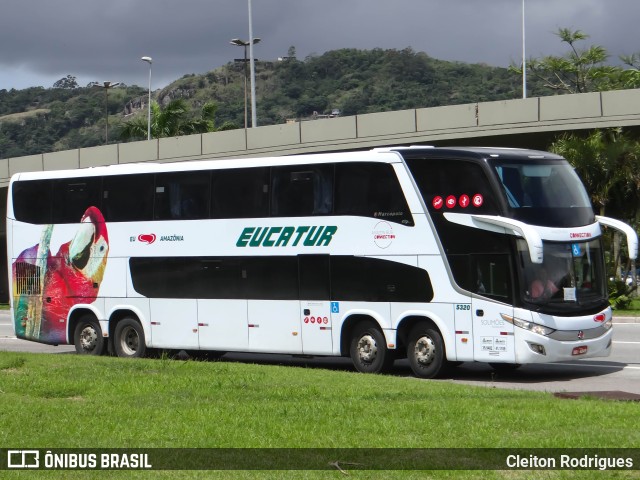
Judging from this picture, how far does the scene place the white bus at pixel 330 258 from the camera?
18062mm

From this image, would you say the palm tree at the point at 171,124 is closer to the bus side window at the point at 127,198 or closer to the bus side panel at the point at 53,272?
the bus side panel at the point at 53,272

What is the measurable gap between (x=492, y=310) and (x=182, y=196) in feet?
23.6

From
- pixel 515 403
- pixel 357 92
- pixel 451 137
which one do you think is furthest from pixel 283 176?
pixel 357 92

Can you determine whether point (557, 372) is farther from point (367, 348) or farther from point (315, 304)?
point (315, 304)

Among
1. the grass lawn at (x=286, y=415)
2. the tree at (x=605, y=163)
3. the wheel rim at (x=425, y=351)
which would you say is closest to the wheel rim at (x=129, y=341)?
the grass lawn at (x=286, y=415)

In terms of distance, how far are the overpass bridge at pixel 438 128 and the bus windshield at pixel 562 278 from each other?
1800 cm

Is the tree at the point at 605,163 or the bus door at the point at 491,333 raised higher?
the tree at the point at 605,163

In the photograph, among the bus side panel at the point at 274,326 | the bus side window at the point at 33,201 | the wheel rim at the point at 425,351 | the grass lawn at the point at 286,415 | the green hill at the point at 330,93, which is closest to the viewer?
the grass lawn at the point at 286,415

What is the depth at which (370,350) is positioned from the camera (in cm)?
1955

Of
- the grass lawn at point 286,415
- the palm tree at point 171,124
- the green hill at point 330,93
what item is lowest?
the grass lawn at point 286,415

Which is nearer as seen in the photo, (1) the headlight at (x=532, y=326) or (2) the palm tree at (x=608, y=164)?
(1) the headlight at (x=532, y=326)

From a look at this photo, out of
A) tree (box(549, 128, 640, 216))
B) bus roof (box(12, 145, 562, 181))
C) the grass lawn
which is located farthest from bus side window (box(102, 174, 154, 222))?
tree (box(549, 128, 640, 216))

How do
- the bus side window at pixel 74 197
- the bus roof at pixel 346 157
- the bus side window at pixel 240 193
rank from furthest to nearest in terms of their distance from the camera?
1. the bus side window at pixel 74 197
2. the bus side window at pixel 240 193
3. the bus roof at pixel 346 157

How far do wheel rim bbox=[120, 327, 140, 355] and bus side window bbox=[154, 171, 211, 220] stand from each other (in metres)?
2.54
